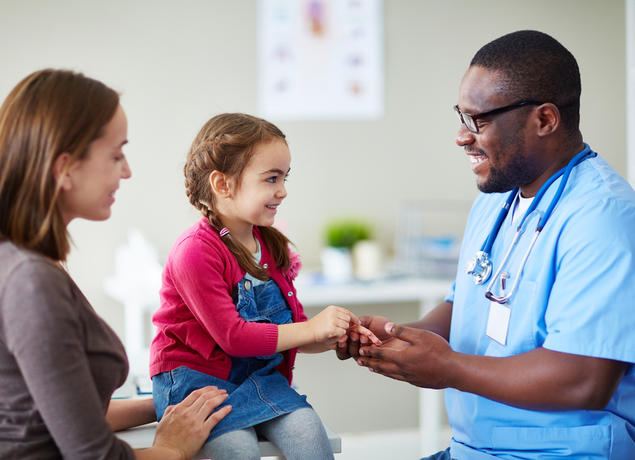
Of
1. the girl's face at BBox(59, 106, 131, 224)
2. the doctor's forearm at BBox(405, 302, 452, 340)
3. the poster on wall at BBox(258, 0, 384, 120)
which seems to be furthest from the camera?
the poster on wall at BBox(258, 0, 384, 120)

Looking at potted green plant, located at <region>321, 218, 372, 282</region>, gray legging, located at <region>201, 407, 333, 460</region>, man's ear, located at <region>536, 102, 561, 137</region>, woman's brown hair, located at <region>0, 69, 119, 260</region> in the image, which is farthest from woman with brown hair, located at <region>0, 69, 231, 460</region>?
potted green plant, located at <region>321, 218, 372, 282</region>

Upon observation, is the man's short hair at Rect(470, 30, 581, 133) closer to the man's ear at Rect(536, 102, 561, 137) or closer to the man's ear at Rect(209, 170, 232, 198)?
the man's ear at Rect(536, 102, 561, 137)

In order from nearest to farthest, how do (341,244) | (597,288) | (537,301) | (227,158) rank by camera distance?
(597,288) < (537,301) < (227,158) < (341,244)

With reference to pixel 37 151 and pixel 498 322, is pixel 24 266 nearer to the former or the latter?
pixel 37 151

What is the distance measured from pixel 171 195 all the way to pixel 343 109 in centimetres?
100

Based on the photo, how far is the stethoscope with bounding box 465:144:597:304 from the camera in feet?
4.73

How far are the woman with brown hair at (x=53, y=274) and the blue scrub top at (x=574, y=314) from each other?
73 cm

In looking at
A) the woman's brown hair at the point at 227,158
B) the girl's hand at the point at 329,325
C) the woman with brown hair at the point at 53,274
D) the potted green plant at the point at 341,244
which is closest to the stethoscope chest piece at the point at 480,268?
the girl's hand at the point at 329,325

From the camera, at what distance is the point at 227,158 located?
63.4 inches

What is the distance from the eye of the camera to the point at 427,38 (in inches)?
144

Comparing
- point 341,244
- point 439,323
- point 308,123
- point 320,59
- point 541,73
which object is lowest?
point 341,244

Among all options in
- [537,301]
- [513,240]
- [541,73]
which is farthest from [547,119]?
[537,301]

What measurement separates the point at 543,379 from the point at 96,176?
0.90m

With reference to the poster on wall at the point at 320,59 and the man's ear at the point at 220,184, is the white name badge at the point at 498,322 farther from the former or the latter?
the poster on wall at the point at 320,59
